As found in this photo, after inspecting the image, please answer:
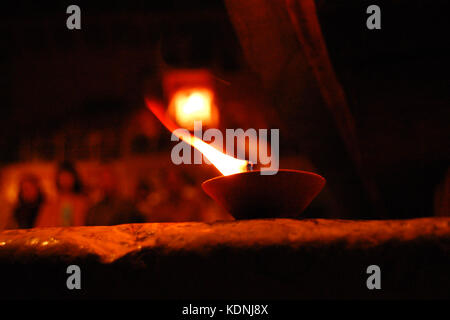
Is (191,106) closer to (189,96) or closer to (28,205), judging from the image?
(189,96)

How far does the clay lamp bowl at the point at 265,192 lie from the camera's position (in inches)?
49.3

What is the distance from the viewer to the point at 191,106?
7.22 ft

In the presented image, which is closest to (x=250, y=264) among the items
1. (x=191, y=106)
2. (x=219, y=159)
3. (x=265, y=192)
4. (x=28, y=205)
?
(x=265, y=192)

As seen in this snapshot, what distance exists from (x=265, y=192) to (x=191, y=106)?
1.06 m

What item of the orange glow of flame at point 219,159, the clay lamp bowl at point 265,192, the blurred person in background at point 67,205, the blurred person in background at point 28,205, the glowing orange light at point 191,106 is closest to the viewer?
the clay lamp bowl at point 265,192

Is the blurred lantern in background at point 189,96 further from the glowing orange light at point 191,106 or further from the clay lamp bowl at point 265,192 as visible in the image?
the clay lamp bowl at point 265,192

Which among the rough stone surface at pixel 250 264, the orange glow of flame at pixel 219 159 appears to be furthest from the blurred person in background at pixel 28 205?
the rough stone surface at pixel 250 264

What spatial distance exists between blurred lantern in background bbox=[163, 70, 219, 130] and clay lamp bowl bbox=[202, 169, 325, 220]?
2.11ft

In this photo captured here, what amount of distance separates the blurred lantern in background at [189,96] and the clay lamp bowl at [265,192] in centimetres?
64

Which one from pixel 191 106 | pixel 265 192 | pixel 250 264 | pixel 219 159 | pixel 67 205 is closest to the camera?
pixel 250 264

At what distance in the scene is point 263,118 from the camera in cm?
403

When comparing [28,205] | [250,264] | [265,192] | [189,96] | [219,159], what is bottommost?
[250,264]

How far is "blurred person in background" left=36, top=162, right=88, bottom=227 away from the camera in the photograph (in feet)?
19.1

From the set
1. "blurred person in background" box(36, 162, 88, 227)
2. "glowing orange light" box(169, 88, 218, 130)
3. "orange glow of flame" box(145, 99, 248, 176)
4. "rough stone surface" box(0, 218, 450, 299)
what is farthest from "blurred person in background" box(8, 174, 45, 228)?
"rough stone surface" box(0, 218, 450, 299)
